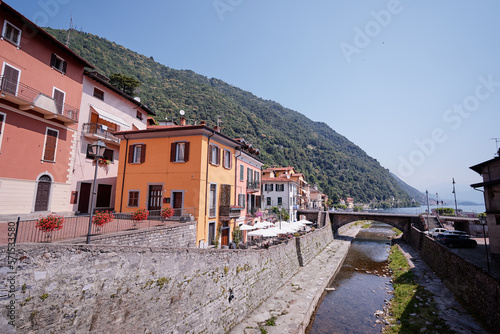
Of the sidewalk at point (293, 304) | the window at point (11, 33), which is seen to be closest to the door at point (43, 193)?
the window at point (11, 33)

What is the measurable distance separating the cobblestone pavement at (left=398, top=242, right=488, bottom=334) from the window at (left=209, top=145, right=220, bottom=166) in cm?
1817

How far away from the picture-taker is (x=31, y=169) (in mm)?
14969

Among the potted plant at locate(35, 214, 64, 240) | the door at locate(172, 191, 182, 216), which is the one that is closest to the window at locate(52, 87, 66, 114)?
the door at locate(172, 191, 182, 216)

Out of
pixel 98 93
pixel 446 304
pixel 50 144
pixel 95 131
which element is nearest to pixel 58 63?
pixel 98 93

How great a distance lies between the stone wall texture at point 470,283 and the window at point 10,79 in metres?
29.4

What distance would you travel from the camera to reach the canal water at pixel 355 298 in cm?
1437

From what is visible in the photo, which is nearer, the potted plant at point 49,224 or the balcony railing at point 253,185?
the potted plant at point 49,224

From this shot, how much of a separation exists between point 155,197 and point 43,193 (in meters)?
7.27

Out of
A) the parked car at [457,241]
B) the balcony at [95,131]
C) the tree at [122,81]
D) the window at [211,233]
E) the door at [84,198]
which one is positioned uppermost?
the tree at [122,81]

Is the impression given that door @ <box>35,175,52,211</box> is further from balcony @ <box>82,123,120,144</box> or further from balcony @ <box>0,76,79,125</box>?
balcony @ <box>82,123,120,144</box>

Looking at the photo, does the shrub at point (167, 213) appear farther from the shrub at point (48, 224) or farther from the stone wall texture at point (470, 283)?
the stone wall texture at point (470, 283)

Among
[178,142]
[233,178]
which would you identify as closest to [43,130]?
[178,142]

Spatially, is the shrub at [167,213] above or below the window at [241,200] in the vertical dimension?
below

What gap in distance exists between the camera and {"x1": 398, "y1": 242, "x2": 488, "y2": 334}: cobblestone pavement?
12.5 metres
